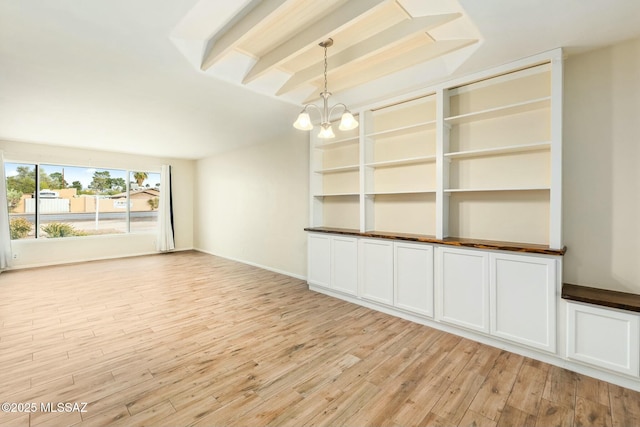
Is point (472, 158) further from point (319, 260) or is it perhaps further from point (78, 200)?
point (78, 200)

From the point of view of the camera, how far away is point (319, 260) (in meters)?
4.19

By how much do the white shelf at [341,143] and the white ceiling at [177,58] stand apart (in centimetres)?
48

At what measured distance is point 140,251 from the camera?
7.22 m

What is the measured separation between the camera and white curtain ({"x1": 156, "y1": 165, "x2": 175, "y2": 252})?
735cm

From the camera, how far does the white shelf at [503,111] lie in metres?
2.54

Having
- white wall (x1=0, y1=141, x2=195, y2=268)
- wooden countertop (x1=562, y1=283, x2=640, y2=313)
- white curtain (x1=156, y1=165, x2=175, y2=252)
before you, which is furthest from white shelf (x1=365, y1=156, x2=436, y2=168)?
white wall (x1=0, y1=141, x2=195, y2=268)

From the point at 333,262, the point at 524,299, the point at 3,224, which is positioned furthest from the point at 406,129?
the point at 3,224

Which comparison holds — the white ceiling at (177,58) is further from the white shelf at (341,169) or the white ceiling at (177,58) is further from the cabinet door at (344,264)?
the cabinet door at (344,264)

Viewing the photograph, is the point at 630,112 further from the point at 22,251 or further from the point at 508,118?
the point at 22,251

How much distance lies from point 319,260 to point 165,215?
519 centimetres

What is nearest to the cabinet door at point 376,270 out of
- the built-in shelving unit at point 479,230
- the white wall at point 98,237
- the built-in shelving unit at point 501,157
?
the built-in shelving unit at point 479,230

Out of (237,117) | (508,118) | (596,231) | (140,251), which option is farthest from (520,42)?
(140,251)

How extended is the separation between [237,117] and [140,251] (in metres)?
5.01

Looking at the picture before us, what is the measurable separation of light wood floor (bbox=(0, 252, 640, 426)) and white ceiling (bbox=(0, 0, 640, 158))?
105 inches
